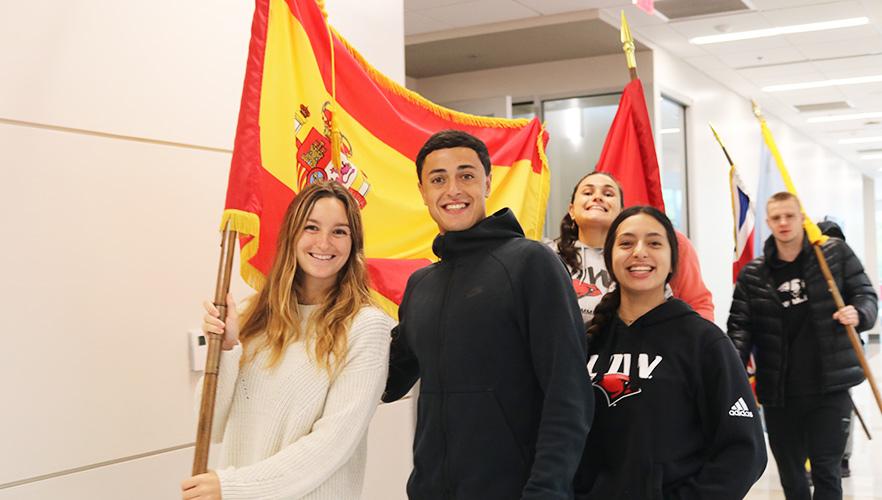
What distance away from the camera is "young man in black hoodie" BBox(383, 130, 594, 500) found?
1.65 m

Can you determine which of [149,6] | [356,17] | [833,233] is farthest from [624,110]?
[149,6]

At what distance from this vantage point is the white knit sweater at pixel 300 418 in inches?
68.4

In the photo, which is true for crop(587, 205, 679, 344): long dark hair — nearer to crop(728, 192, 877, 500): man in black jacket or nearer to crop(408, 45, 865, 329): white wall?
crop(728, 192, 877, 500): man in black jacket

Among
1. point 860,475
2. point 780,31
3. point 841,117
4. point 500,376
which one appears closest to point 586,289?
point 500,376

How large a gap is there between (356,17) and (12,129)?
1473 millimetres

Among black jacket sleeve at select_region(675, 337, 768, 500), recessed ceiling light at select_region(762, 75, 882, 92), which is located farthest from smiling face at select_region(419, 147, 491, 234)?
recessed ceiling light at select_region(762, 75, 882, 92)

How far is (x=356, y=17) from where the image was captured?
3098mm

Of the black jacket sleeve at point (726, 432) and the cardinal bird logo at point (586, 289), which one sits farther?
the cardinal bird logo at point (586, 289)

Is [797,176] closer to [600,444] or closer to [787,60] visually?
[787,60]

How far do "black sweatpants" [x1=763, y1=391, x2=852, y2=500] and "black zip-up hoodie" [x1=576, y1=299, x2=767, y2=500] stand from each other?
6.28 ft

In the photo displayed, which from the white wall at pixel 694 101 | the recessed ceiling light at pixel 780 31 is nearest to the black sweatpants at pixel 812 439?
the white wall at pixel 694 101

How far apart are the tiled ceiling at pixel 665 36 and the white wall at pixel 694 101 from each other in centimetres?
13

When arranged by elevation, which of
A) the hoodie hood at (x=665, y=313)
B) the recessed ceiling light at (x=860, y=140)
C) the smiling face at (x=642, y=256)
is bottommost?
the hoodie hood at (x=665, y=313)

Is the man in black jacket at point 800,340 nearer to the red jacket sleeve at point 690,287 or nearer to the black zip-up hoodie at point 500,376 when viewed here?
the red jacket sleeve at point 690,287
